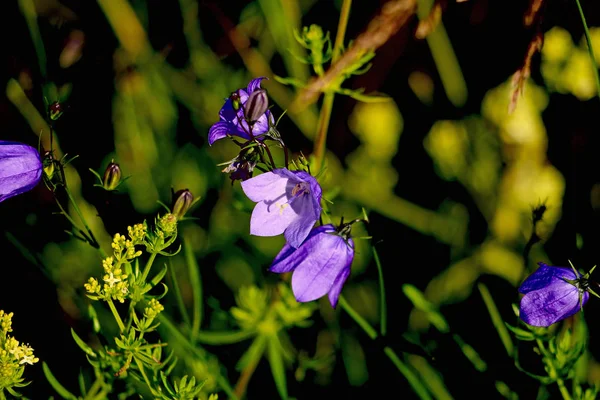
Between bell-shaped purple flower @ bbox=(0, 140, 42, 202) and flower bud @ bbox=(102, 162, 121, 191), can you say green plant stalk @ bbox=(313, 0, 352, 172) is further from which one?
bell-shaped purple flower @ bbox=(0, 140, 42, 202)

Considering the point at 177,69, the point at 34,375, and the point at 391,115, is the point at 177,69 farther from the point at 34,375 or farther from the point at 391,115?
the point at 34,375

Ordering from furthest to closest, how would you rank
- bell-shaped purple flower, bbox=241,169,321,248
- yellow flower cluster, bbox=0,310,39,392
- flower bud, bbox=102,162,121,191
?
1. flower bud, bbox=102,162,121,191
2. bell-shaped purple flower, bbox=241,169,321,248
3. yellow flower cluster, bbox=0,310,39,392

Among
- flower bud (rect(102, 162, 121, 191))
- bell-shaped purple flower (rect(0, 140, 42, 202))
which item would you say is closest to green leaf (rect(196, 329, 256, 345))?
flower bud (rect(102, 162, 121, 191))

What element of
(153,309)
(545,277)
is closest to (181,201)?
(153,309)

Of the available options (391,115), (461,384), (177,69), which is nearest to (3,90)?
(177,69)

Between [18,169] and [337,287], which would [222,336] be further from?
[18,169]
